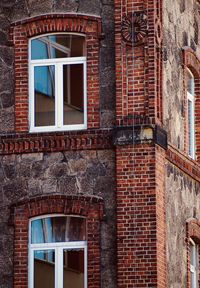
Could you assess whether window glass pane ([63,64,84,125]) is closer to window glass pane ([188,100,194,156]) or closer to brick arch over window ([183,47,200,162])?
brick arch over window ([183,47,200,162])

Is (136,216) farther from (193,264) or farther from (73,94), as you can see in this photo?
(193,264)

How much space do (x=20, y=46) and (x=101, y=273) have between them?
5.15m

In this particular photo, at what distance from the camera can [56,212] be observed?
34.5 metres

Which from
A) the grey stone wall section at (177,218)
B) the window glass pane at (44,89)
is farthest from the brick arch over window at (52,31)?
the grey stone wall section at (177,218)

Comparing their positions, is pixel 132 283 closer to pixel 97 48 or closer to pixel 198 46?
pixel 97 48

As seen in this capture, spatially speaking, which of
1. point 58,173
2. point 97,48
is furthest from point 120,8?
point 58,173

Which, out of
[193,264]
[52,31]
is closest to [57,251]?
[193,264]

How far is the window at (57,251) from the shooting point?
3456 centimetres

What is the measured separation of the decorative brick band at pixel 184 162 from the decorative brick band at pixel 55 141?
5.74 ft

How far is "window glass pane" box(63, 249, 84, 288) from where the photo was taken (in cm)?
3450

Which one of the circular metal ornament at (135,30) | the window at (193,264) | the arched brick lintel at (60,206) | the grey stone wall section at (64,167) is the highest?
the circular metal ornament at (135,30)

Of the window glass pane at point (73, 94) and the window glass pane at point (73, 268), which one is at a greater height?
the window glass pane at point (73, 94)

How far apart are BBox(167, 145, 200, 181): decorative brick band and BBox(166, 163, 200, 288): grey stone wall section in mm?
118

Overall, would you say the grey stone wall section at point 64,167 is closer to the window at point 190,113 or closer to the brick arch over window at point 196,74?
the brick arch over window at point 196,74
